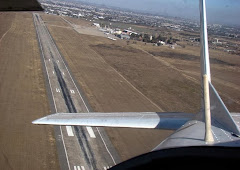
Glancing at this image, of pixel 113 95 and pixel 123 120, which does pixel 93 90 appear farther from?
pixel 123 120

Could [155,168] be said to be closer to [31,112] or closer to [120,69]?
[31,112]

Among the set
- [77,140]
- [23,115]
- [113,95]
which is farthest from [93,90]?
[77,140]

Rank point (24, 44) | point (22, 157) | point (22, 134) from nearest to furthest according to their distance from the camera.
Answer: point (22, 157) < point (22, 134) < point (24, 44)

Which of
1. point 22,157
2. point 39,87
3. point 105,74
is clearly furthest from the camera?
point 105,74

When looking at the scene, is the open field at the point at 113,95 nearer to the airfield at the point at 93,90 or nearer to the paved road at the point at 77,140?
the airfield at the point at 93,90

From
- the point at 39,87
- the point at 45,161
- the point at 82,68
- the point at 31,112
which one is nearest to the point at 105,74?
the point at 82,68
